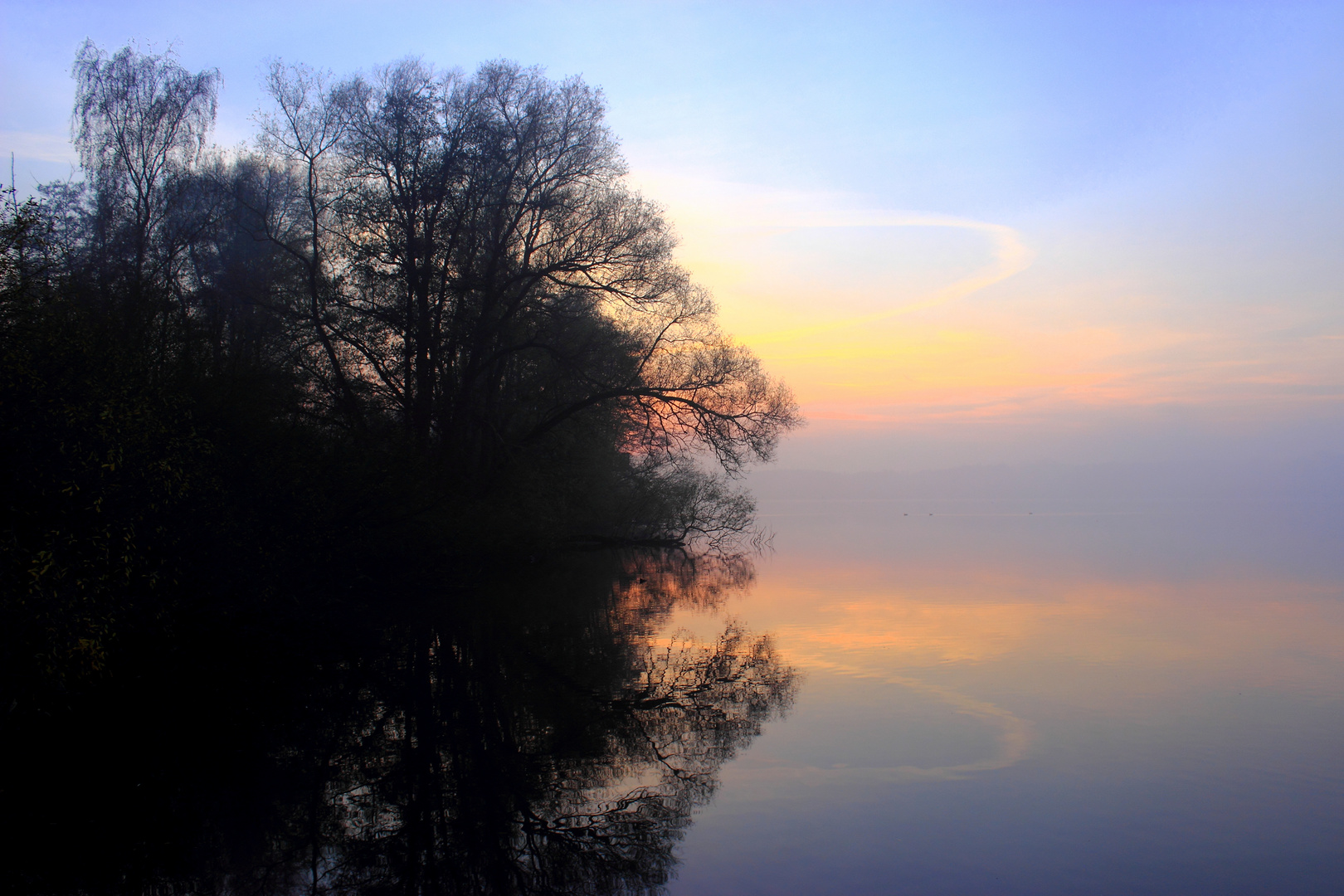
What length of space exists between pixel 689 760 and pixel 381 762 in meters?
2.54

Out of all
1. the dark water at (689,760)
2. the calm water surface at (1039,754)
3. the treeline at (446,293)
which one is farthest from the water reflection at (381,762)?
the treeline at (446,293)

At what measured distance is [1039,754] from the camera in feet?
24.7

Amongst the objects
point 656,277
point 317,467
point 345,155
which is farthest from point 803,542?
point 317,467

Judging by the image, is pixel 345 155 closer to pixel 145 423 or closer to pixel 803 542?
pixel 145 423

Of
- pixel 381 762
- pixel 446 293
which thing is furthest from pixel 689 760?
pixel 446 293

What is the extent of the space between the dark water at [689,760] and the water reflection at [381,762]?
3cm

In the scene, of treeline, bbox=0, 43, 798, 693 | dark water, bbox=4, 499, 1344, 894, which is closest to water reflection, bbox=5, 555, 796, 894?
dark water, bbox=4, 499, 1344, 894

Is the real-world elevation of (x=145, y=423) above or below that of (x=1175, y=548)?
below

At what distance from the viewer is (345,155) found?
21156 mm

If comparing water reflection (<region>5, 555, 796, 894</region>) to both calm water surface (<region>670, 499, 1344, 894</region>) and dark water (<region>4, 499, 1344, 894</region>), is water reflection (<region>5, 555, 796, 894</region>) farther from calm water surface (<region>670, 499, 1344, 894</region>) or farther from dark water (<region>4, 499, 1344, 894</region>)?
calm water surface (<region>670, 499, 1344, 894</region>)

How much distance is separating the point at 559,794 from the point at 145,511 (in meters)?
5.01

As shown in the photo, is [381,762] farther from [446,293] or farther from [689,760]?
[446,293]

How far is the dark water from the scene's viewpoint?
520cm

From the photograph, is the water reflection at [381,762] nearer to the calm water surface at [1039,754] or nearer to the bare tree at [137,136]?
the calm water surface at [1039,754]
